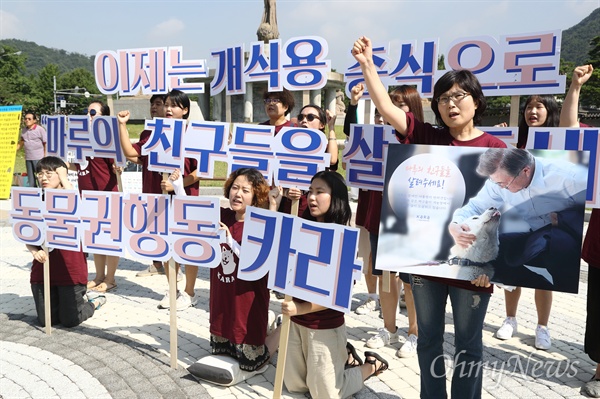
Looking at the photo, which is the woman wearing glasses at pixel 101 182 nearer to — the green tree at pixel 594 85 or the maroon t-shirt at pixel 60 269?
the maroon t-shirt at pixel 60 269

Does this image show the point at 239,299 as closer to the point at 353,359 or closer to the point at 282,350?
the point at 282,350

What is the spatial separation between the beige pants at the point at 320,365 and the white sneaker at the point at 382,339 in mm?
728

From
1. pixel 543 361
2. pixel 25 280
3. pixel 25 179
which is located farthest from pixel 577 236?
pixel 25 179

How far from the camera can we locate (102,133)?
16.2ft

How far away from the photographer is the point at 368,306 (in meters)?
4.84

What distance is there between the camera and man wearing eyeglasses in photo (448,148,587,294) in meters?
2.40

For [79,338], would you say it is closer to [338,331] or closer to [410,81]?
[338,331]

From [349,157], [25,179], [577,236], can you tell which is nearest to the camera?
[577,236]

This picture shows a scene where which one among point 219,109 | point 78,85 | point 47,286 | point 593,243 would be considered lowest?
point 47,286

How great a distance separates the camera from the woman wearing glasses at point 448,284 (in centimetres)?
253

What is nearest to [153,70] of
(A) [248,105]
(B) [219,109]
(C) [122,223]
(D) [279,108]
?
(D) [279,108]

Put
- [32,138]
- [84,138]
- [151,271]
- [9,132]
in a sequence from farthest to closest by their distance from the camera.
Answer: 1. [32,138]
2. [9,132]
3. [151,271]
4. [84,138]

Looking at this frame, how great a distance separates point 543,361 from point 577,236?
1876mm

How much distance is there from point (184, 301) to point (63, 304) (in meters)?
1.10
